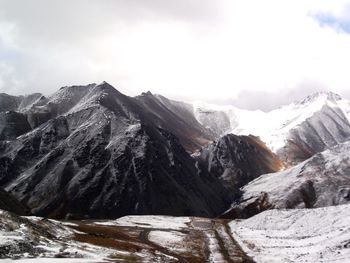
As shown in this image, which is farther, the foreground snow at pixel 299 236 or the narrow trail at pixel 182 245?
the narrow trail at pixel 182 245

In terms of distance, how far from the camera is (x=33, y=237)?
62625 mm

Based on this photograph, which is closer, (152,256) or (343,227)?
(152,256)

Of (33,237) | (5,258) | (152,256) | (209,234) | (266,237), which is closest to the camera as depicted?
→ (5,258)

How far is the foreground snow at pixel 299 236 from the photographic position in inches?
2544

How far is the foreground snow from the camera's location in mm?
64625

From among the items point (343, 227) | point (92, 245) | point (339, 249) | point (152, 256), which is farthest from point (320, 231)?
point (92, 245)

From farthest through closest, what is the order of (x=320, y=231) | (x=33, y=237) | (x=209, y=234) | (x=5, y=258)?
1. (x=209, y=234)
2. (x=320, y=231)
3. (x=33, y=237)
4. (x=5, y=258)

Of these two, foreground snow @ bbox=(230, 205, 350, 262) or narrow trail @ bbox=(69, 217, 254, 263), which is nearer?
foreground snow @ bbox=(230, 205, 350, 262)

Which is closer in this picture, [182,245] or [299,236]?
[299,236]

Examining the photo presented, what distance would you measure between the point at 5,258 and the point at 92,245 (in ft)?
64.1

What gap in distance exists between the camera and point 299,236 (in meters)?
82.2

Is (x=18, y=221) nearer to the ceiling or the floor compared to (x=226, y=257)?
nearer to the ceiling

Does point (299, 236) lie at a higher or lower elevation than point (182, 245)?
higher

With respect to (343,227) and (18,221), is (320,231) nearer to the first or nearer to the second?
(343,227)
